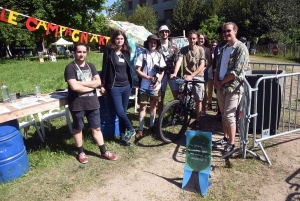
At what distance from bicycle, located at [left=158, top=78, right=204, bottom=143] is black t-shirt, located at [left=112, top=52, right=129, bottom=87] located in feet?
2.78

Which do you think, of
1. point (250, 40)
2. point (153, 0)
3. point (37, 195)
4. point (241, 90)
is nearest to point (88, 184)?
point (37, 195)

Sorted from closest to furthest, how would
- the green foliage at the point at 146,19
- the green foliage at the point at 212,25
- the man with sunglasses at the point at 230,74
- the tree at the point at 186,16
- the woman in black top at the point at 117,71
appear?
the man with sunglasses at the point at 230,74 → the woman in black top at the point at 117,71 → the green foliage at the point at 212,25 → the tree at the point at 186,16 → the green foliage at the point at 146,19

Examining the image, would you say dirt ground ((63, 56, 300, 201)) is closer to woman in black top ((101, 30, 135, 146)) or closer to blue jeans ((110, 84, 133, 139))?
blue jeans ((110, 84, 133, 139))

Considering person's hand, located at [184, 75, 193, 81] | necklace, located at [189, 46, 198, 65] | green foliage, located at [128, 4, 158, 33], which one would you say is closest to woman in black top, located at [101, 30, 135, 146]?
person's hand, located at [184, 75, 193, 81]

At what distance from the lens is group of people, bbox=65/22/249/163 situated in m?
3.37

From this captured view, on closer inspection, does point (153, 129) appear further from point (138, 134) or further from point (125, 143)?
point (125, 143)

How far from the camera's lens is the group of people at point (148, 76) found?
3.37 m

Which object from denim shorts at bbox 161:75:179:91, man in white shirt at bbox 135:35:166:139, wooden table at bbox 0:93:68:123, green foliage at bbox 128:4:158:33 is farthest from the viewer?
green foliage at bbox 128:4:158:33

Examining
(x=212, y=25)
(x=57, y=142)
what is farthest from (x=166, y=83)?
(x=212, y=25)

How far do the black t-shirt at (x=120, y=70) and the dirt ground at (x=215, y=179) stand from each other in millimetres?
1179

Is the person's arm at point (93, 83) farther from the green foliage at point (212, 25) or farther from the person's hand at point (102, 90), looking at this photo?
the green foliage at point (212, 25)

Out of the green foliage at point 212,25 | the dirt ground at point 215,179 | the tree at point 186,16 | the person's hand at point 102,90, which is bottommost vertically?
the dirt ground at point 215,179

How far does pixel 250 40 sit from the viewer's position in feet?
81.6

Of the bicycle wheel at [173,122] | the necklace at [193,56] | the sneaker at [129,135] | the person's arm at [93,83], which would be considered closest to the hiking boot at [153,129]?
the bicycle wheel at [173,122]
